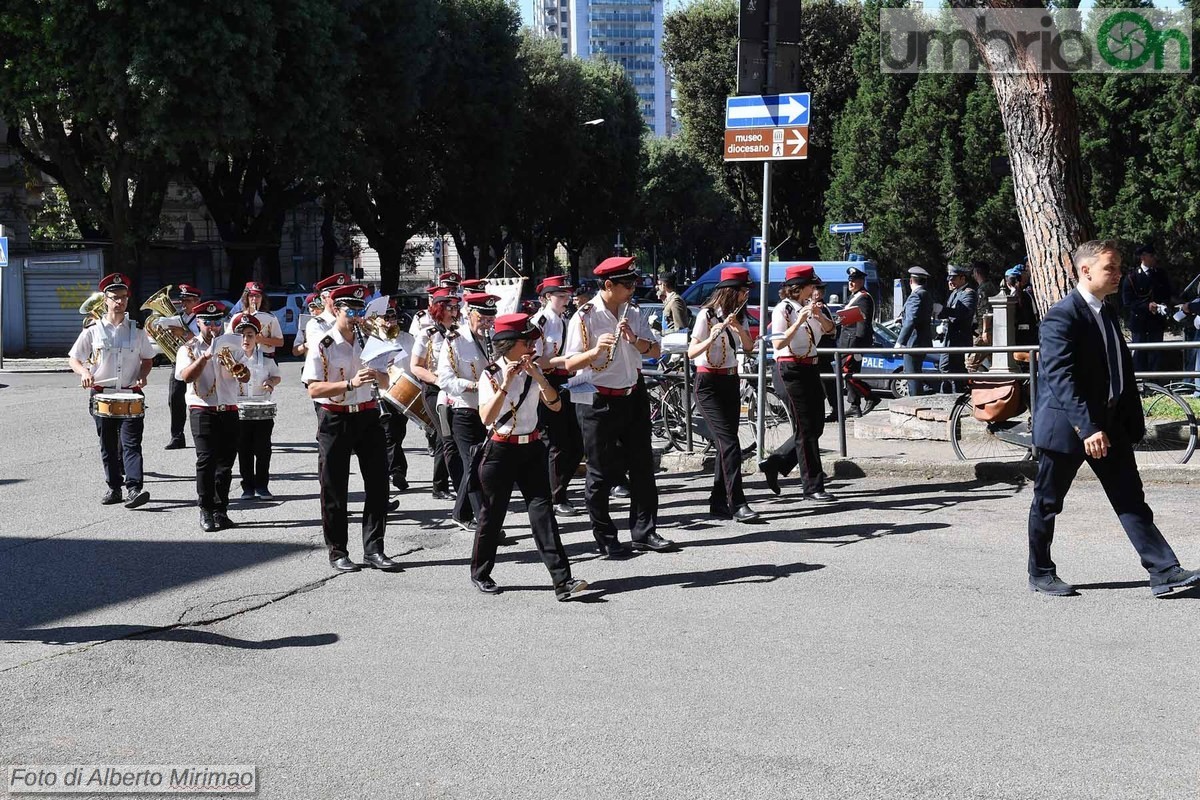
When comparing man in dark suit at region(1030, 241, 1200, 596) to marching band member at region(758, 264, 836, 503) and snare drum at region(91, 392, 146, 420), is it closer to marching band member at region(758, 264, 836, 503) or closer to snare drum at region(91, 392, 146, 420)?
marching band member at region(758, 264, 836, 503)

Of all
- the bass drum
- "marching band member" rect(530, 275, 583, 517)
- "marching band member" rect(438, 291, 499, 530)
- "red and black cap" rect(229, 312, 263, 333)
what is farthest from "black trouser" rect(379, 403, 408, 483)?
"marching band member" rect(438, 291, 499, 530)

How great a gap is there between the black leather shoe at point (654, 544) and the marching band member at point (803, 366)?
6.24ft

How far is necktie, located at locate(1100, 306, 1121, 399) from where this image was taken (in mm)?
6434

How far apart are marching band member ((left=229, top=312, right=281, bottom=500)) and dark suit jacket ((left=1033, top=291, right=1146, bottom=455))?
571cm

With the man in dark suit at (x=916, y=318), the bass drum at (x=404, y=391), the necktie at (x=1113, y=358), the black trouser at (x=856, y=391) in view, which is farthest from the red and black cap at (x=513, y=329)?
the man in dark suit at (x=916, y=318)

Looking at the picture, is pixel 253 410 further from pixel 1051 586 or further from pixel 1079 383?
pixel 1079 383

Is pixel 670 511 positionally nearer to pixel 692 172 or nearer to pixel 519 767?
pixel 519 767

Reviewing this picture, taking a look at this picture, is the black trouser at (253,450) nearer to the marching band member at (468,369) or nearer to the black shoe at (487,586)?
the marching band member at (468,369)

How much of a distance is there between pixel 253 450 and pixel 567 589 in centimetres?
455

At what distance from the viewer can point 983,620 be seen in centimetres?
629

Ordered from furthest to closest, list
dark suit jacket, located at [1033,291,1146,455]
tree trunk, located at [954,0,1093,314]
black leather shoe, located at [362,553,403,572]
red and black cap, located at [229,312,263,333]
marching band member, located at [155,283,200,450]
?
marching band member, located at [155,283,200,450] < tree trunk, located at [954,0,1093,314] < red and black cap, located at [229,312,263,333] < black leather shoe, located at [362,553,403,572] < dark suit jacket, located at [1033,291,1146,455]

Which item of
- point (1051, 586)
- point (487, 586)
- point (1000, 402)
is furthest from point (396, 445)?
point (1051, 586)

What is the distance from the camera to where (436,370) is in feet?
28.1

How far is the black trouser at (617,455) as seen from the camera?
320 inches
